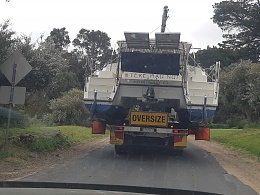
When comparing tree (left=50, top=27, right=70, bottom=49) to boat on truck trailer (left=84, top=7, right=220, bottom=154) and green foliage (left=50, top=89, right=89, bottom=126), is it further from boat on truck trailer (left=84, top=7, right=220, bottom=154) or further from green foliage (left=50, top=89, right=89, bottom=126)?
boat on truck trailer (left=84, top=7, right=220, bottom=154)

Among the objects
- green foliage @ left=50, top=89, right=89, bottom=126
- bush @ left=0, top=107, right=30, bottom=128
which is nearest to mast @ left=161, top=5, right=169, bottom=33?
bush @ left=0, top=107, right=30, bottom=128

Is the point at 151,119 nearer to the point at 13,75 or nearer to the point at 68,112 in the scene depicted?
the point at 13,75

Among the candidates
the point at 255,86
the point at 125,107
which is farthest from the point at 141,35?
the point at 255,86

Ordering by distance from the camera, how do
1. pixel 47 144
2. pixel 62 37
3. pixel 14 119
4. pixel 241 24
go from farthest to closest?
pixel 62 37 → pixel 241 24 → pixel 14 119 → pixel 47 144

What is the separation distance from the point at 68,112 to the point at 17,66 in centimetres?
2528

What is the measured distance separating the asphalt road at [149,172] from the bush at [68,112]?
73.5 ft

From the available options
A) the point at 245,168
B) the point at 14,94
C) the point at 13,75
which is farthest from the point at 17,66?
the point at 245,168

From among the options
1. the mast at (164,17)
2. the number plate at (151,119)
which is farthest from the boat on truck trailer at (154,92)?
the mast at (164,17)

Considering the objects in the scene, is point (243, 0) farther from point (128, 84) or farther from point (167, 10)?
point (128, 84)

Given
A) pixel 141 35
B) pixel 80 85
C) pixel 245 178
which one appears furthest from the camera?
pixel 80 85

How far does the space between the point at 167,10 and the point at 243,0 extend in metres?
42.3

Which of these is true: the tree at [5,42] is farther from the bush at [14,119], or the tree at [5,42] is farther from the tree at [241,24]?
the tree at [241,24]

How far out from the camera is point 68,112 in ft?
121

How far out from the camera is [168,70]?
1355 centimetres
